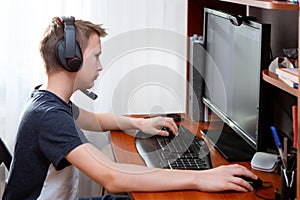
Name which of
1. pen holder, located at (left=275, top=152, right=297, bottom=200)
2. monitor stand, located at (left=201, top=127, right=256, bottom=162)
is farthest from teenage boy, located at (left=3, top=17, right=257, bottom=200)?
monitor stand, located at (left=201, top=127, right=256, bottom=162)

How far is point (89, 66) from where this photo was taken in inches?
67.9

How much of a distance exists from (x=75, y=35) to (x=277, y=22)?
69cm

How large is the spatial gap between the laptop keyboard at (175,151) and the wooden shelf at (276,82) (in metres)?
0.32

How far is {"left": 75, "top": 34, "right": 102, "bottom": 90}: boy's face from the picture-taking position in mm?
1713

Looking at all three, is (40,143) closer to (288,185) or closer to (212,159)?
(212,159)

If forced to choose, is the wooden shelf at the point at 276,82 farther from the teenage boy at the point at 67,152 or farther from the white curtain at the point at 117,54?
the white curtain at the point at 117,54

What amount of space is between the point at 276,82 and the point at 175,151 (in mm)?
503

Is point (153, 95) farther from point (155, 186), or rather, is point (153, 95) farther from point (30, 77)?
point (155, 186)

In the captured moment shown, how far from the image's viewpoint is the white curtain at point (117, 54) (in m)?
2.40

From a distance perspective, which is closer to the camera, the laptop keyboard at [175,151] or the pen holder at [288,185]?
the pen holder at [288,185]

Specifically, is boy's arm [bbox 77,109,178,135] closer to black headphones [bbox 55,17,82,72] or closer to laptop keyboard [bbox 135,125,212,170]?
laptop keyboard [bbox 135,125,212,170]

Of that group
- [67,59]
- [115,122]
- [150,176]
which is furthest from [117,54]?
[150,176]

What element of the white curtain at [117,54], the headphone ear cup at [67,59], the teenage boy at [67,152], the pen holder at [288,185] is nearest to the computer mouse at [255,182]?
the teenage boy at [67,152]

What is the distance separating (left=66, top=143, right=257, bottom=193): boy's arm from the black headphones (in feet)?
0.82
